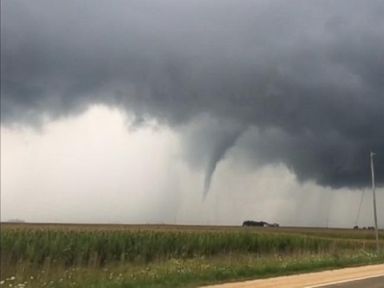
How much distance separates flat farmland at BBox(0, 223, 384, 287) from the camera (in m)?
20.0

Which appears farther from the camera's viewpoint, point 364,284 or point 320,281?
point 320,281

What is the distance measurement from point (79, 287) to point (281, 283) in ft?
23.2

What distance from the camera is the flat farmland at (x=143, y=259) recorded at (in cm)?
2005

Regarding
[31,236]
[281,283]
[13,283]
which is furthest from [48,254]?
[281,283]

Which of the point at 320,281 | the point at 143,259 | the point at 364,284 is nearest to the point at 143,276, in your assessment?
the point at 320,281

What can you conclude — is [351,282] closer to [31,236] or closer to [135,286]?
[135,286]

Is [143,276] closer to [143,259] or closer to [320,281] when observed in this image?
[320,281]

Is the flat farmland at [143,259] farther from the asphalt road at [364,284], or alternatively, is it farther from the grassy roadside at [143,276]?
the asphalt road at [364,284]

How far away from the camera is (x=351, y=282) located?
21.5 meters

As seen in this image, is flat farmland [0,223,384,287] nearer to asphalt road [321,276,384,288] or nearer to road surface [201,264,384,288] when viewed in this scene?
road surface [201,264,384,288]

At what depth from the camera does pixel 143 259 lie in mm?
35938

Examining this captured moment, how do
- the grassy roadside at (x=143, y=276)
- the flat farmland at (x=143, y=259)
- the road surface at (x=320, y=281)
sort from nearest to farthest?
the grassy roadside at (x=143, y=276), the road surface at (x=320, y=281), the flat farmland at (x=143, y=259)

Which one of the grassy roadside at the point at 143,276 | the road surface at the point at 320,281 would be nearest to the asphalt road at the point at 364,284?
the road surface at the point at 320,281

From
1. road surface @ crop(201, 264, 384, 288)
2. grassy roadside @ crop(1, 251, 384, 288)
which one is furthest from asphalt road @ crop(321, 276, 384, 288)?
grassy roadside @ crop(1, 251, 384, 288)
